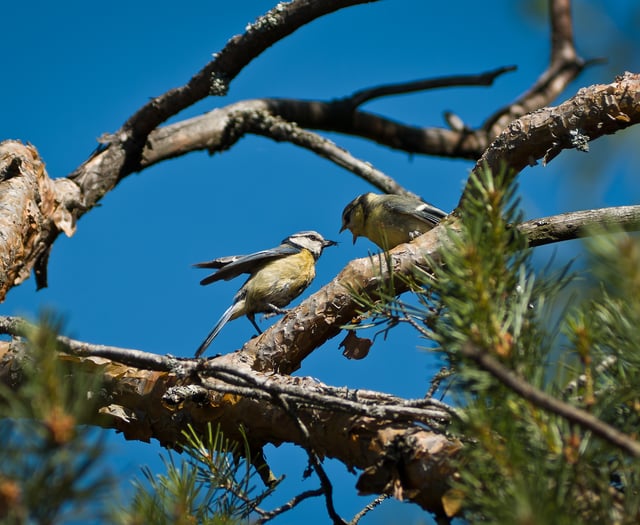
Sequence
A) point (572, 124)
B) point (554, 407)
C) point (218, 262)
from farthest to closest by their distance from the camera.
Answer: point (218, 262)
point (572, 124)
point (554, 407)

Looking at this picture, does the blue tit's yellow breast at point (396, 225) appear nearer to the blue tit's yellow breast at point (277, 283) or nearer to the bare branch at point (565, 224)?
the blue tit's yellow breast at point (277, 283)

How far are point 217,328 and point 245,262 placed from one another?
1.36ft

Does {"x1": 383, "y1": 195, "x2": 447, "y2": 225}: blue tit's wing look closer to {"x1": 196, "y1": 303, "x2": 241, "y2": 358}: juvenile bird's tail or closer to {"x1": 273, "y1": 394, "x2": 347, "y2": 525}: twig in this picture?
{"x1": 196, "y1": 303, "x2": 241, "y2": 358}: juvenile bird's tail

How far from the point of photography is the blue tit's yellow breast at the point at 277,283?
4.92 meters

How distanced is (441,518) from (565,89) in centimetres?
435

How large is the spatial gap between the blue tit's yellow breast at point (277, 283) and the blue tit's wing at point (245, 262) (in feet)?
0.14

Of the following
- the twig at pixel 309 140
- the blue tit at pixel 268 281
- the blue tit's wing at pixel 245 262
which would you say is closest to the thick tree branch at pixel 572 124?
the twig at pixel 309 140

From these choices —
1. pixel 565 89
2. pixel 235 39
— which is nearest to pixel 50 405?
pixel 235 39

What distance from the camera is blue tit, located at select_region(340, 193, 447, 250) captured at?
15.6 feet

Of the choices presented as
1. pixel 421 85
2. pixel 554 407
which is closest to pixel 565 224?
pixel 554 407

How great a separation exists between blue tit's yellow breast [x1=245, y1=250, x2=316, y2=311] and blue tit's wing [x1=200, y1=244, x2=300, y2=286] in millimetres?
43

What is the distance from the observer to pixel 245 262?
4746mm

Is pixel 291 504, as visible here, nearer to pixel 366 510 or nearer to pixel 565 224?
pixel 366 510

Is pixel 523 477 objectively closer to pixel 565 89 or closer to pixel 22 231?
pixel 22 231
